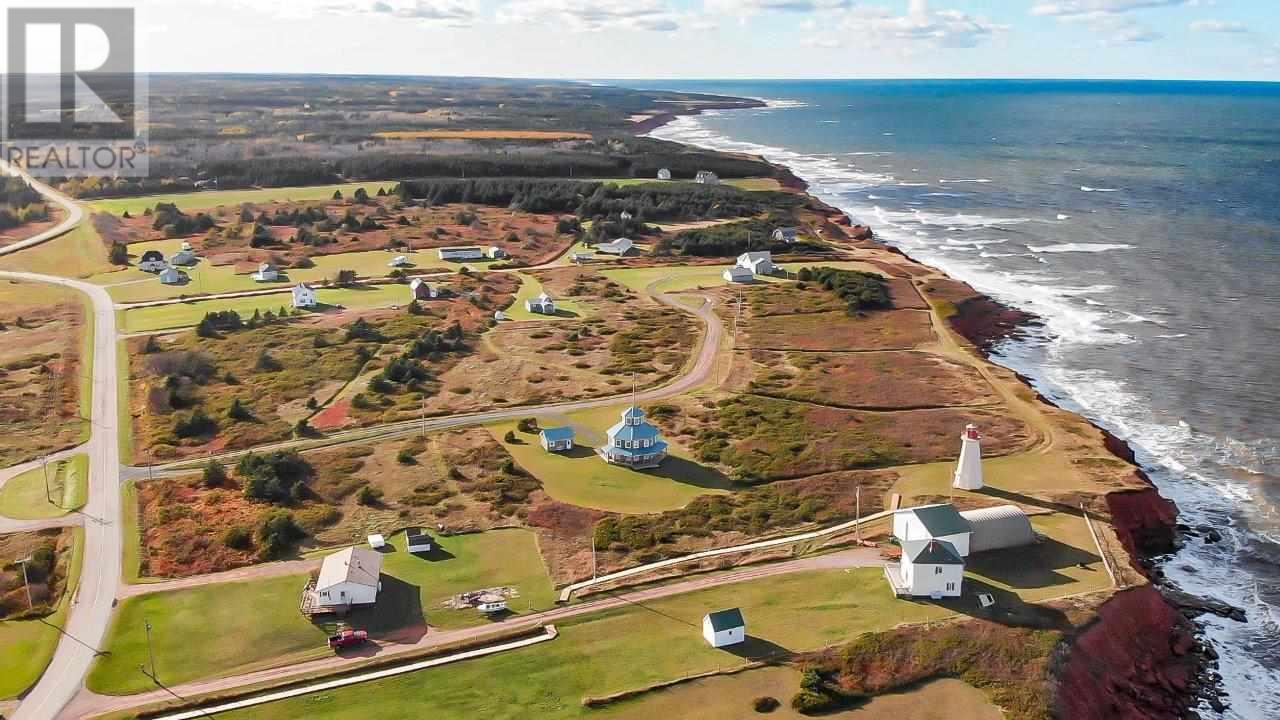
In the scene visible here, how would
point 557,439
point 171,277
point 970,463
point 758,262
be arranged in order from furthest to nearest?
point 758,262 → point 171,277 → point 557,439 → point 970,463

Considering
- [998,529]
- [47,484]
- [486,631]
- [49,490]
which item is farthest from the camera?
[47,484]

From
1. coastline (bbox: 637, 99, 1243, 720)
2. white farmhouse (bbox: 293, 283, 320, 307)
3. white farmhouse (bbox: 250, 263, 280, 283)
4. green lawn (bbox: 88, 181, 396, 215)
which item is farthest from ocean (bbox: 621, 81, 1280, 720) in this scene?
green lawn (bbox: 88, 181, 396, 215)

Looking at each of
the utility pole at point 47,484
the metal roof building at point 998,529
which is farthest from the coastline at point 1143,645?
the utility pole at point 47,484

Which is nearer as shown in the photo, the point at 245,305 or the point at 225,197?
the point at 245,305

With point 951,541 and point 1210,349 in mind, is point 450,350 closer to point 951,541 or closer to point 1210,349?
point 951,541

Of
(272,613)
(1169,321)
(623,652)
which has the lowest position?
(272,613)

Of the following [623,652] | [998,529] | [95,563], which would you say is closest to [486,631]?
[623,652]

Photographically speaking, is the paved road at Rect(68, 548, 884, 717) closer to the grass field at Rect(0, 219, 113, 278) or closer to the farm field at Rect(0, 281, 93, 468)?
the farm field at Rect(0, 281, 93, 468)

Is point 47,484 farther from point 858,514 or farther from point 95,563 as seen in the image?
point 858,514
